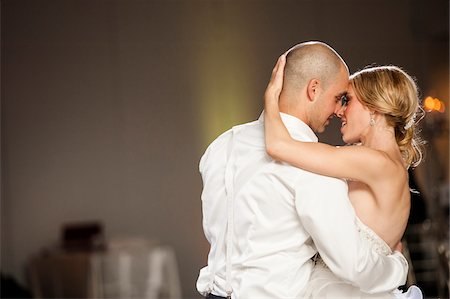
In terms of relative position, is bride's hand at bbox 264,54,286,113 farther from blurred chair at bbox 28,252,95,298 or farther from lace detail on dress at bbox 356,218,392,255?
blurred chair at bbox 28,252,95,298

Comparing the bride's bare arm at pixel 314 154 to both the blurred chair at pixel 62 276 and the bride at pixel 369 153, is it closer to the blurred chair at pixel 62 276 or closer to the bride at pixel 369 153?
the bride at pixel 369 153

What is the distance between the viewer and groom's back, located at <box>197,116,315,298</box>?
2496mm

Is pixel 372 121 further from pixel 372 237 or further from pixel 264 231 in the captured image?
pixel 264 231

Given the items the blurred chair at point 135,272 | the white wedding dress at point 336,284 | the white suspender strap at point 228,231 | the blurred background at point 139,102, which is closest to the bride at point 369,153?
the white wedding dress at point 336,284

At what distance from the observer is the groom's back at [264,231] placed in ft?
8.19

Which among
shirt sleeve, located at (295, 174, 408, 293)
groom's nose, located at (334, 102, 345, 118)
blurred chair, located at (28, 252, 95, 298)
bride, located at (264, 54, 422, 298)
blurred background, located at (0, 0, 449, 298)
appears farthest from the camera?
blurred background, located at (0, 0, 449, 298)

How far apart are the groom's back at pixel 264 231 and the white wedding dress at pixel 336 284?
42 millimetres

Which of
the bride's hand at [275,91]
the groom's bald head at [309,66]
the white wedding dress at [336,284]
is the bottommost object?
the white wedding dress at [336,284]

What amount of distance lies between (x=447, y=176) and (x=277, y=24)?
110 inches

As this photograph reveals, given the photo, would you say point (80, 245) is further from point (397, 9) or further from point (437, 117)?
point (397, 9)

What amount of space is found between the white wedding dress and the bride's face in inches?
12.6

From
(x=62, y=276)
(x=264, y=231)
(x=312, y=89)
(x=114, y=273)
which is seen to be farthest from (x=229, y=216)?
(x=62, y=276)

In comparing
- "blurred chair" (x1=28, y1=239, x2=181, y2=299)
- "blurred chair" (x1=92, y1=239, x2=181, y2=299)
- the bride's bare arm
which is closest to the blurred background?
"blurred chair" (x1=28, y1=239, x2=181, y2=299)

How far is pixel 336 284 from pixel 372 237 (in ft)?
0.62
